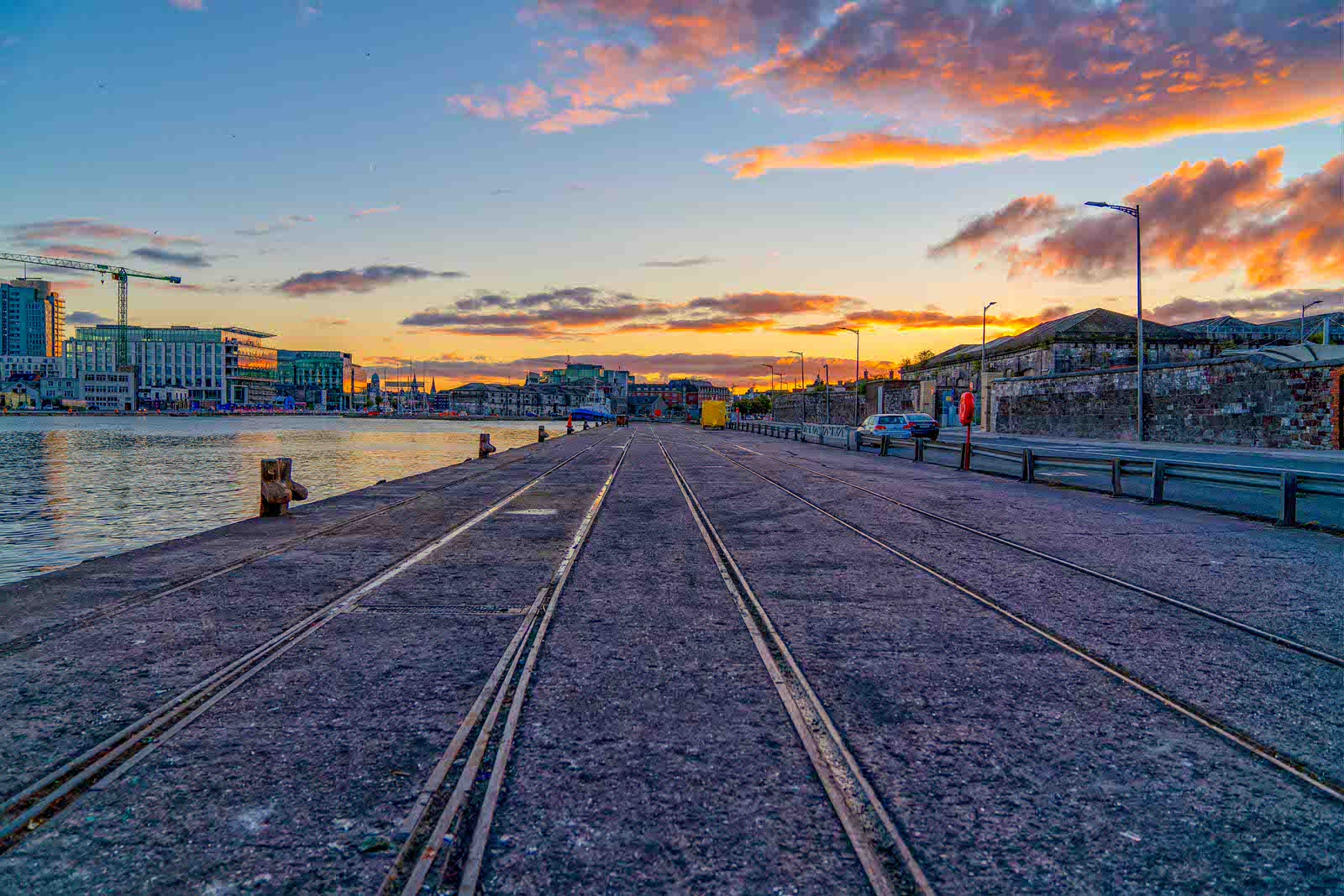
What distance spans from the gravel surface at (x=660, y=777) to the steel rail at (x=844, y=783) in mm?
62

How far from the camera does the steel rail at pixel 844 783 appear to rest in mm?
2816

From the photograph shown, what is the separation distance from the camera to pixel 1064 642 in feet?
18.8

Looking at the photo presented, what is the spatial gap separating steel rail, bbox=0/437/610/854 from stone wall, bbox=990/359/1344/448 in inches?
1490

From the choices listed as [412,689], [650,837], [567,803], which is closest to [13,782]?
[412,689]

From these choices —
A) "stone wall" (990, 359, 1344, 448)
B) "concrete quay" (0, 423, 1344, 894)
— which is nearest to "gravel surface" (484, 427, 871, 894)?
"concrete quay" (0, 423, 1344, 894)

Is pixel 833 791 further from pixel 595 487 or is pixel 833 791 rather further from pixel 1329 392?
pixel 1329 392

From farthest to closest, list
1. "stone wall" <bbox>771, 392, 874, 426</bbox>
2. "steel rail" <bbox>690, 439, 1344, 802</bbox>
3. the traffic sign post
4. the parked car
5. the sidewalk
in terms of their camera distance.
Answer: "stone wall" <bbox>771, 392, 874, 426</bbox> → the parked car → the sidewalk → the traffic sign post → "steel rail" <bbox>690, 439, 1344, 802</bbox>

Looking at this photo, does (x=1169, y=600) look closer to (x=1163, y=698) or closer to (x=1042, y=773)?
(x=1163, y=698)

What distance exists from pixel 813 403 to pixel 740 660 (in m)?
108

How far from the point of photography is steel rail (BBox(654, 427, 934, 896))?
9.24ft

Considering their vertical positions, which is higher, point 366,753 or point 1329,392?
point 1329,392

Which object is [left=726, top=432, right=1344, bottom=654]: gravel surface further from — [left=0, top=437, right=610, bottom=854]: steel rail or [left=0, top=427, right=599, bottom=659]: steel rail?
[left=0, top=427, right=599, bottom=659]: steel rail

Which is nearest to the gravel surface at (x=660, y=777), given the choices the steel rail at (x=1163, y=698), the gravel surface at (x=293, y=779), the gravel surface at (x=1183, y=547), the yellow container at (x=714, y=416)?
the gravel surface at (x=293, y=779)

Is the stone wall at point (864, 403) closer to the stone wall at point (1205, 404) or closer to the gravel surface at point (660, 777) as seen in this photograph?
the stone wall at point (1205, 404)
